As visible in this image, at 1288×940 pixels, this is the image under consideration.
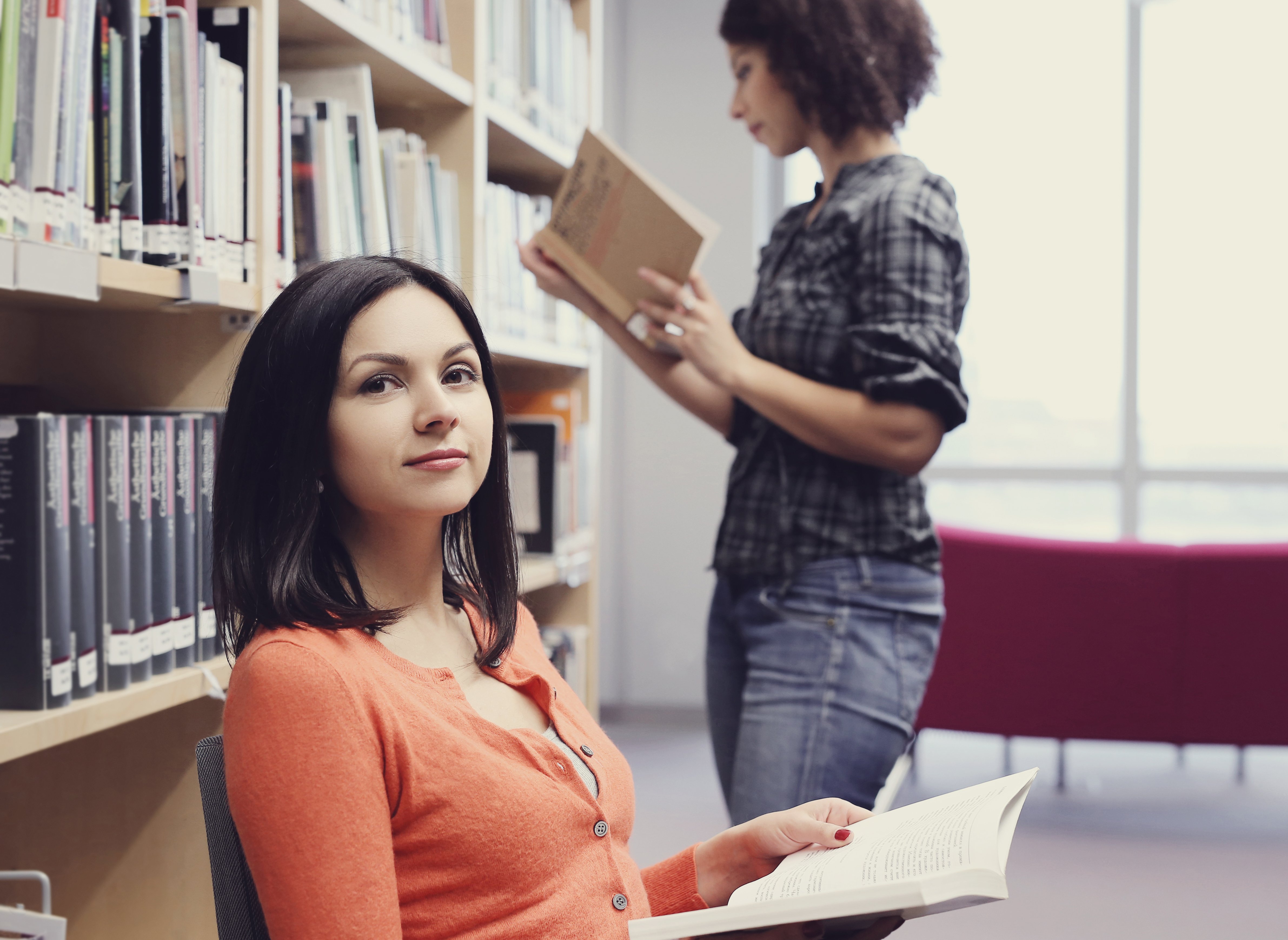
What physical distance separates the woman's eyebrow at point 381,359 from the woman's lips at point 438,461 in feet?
0.26

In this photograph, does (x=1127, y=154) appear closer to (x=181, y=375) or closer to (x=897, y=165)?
(x=897, y=165)

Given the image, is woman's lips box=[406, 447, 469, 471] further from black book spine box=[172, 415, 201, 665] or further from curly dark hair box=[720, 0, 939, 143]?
curly dark hair box=[720, 0, 939, 143]

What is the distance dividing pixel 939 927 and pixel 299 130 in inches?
88.3

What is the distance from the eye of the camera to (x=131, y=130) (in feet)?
3.55

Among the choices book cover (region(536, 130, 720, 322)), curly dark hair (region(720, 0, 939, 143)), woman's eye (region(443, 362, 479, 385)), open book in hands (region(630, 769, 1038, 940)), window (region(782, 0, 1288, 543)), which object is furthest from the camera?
window (region(782, 0, 1288, 543))

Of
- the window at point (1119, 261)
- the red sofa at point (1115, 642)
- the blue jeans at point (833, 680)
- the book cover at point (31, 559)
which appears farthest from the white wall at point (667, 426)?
the book cover at point (31, 559)

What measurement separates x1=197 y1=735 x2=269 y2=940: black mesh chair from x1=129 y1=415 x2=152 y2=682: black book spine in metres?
0.34

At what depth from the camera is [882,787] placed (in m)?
1.33

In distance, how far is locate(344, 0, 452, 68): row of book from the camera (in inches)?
63.2

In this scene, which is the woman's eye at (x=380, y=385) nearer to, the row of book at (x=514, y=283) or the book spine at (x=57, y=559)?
the book spine at (x=57, y=559)

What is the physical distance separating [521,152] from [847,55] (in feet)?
3.36

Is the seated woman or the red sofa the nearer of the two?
the seated woman

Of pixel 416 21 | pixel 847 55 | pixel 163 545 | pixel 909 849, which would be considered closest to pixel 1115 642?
pixel 847 55

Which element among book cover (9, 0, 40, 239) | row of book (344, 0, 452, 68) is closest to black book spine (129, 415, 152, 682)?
book cover (9, 0, 40, 239)
